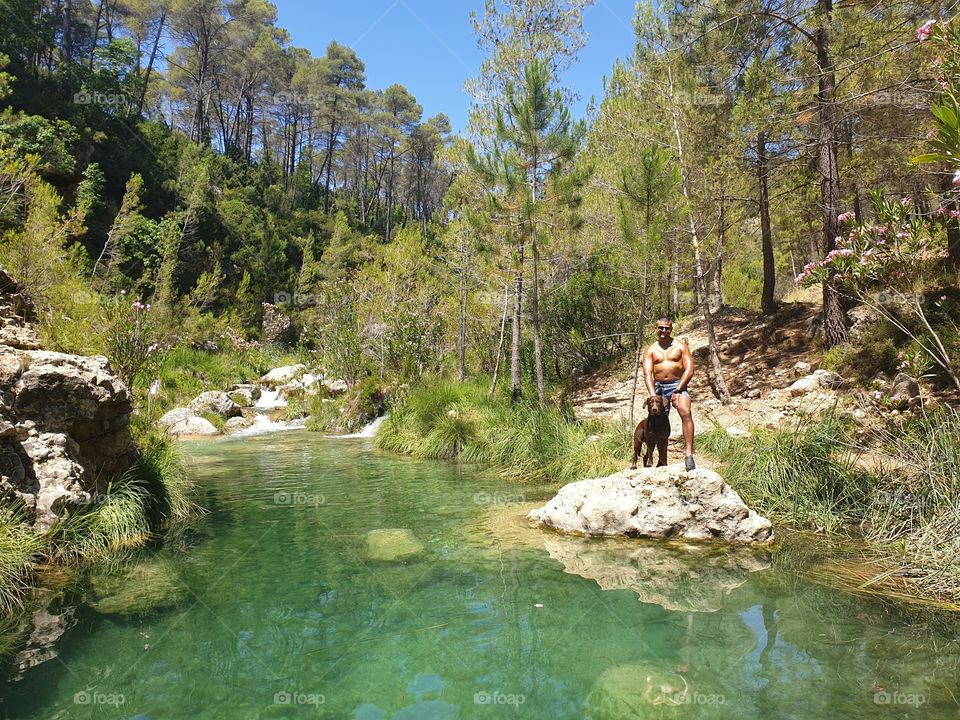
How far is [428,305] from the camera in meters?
19.6

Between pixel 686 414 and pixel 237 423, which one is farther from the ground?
pixel 686 414

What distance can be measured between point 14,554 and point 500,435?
8.21m

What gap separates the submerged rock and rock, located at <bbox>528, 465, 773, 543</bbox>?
4.34m

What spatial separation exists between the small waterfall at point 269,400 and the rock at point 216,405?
2282 millimetres

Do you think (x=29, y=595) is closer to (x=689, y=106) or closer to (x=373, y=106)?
(x=689, y=106)

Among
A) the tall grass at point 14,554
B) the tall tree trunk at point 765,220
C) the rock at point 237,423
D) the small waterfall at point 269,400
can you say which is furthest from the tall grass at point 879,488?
the small waterfall at point 269,400

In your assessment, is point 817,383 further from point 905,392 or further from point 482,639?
point 482,639

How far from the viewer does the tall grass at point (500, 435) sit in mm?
10031

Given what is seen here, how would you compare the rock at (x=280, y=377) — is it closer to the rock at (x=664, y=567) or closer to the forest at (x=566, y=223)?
the forest at (x=566, y=223)

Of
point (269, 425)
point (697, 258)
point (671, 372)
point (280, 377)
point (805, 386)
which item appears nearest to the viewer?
point (671, 372)

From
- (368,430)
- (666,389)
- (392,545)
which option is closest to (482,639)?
(392,545)

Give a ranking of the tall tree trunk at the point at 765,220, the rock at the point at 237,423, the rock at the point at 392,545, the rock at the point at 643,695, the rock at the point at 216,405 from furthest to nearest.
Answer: the rock at the point at 216,405, the rock at the point at 237,423, the tall tree trunk at the point at 765,220, the rock at the point at 392,545, the rock at the point at 643,695

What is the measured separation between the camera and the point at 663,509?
22.2 feet

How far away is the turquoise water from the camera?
3.60 m
